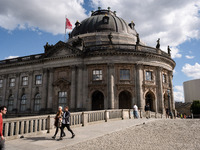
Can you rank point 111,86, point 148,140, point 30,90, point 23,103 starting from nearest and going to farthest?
point 148,140
point 111,86
point 30,90
point 23,103

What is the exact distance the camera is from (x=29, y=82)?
33.9 m

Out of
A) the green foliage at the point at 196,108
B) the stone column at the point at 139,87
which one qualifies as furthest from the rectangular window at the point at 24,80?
the green foliage at the point at 196,108

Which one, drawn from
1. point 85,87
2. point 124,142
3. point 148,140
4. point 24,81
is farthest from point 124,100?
point 124,142

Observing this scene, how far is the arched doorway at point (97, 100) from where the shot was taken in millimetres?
29609

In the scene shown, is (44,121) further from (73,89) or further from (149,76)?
(149,76)

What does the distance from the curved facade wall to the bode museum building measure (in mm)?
51317

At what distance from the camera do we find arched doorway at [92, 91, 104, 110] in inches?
1166

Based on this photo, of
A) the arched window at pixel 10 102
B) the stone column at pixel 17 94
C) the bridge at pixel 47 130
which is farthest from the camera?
the arched window at pixel 10 102

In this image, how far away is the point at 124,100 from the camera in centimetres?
2942

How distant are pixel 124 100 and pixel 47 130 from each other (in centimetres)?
1915

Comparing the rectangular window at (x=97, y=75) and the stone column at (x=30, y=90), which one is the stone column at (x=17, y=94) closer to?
the stone column at (x=30, y=90)

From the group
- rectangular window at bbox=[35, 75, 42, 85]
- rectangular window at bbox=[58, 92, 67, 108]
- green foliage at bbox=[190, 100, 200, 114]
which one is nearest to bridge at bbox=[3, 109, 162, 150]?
rectangular window at bbox=[58, 92, 67, 108]

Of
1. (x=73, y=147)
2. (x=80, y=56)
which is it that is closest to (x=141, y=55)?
(x=80, y=56)

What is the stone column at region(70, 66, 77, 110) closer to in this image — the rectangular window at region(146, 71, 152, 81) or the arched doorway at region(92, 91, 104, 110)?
the arched doorway at region(92, 91, 104, 110)
